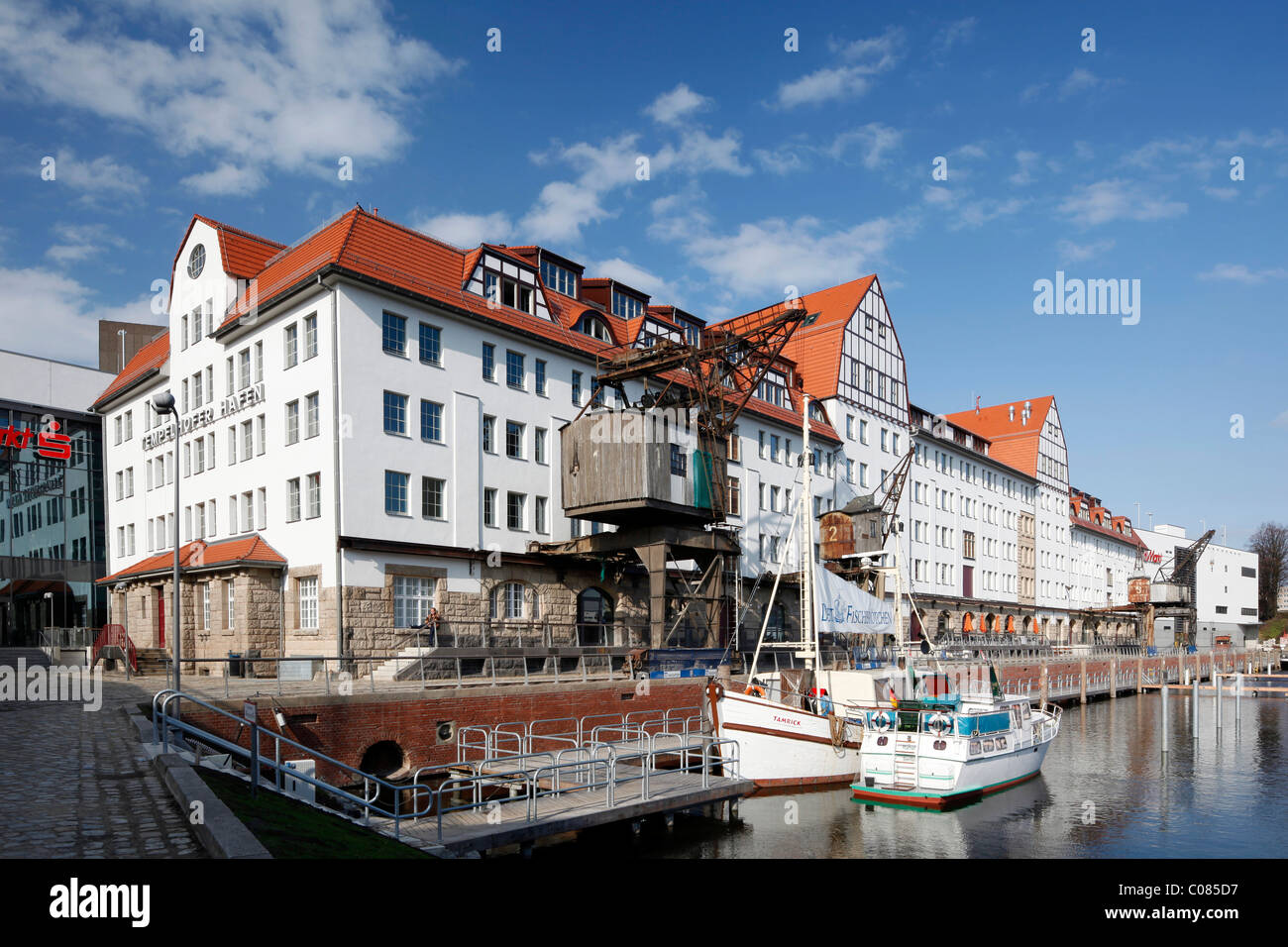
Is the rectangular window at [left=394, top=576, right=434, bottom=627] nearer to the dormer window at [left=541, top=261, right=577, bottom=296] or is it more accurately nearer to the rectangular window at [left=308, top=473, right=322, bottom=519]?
the rectangular window at [left=308, top=473, right=322, bottom=519]

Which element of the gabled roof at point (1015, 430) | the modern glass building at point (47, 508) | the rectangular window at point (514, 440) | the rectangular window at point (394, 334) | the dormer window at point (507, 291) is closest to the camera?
the rectangular window at point (394, 334)

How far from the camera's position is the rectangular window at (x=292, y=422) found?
109 feet

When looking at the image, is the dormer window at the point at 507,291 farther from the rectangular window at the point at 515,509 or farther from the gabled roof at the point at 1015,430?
the gabled roof at the point at 1015,430

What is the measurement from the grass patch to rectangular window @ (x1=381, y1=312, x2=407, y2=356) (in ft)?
66.6

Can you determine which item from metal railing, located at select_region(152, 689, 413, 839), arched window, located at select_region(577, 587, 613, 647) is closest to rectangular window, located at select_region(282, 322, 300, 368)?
arched window, located at select_region(577, 587, 613, 647)

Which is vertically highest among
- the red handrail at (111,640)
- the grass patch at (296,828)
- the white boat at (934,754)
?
the grass patch at (296,828)

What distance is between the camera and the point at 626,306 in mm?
49531

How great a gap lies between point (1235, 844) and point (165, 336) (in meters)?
47.9

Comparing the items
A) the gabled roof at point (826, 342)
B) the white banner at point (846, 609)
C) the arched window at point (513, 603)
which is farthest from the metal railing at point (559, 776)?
the gabled roof at point (826, 342)

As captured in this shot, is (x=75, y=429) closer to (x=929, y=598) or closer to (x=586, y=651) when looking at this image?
(x=586, y=651)

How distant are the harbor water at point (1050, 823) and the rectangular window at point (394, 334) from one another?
1855cm

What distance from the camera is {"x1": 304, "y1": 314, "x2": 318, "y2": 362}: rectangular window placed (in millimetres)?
32938

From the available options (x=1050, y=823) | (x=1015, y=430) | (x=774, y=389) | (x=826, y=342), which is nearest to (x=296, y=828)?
(x=1050, y=823)
